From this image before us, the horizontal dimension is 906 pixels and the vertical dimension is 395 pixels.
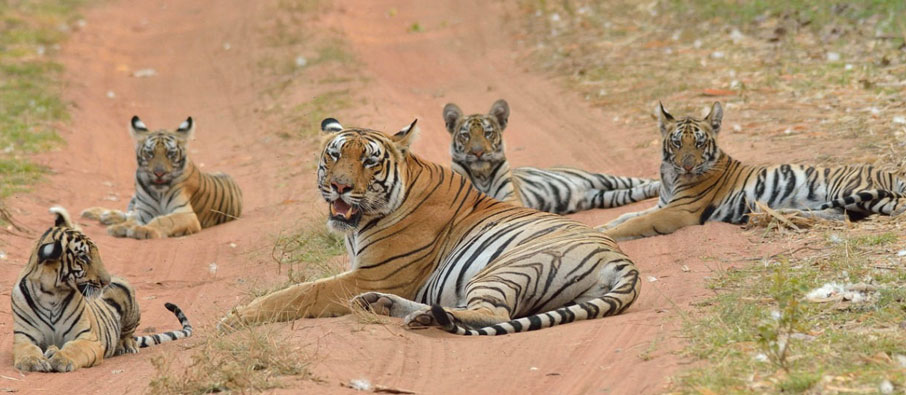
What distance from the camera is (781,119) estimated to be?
1187 cm

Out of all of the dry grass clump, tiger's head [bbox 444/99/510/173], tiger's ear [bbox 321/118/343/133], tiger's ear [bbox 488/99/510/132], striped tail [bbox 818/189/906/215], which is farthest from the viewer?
tiger's ear [bbox 488/99/510/132]

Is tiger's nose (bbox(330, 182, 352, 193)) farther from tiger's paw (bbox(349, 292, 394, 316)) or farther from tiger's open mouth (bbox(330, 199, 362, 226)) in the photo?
tiger's paw (bbox(349, 292, 394, 316))

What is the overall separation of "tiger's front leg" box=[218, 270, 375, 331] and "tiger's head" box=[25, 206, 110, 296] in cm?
74

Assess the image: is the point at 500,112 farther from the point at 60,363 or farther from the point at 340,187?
the point at 60,363

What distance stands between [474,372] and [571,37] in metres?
13.3

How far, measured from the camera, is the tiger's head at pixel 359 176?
6.68 meters

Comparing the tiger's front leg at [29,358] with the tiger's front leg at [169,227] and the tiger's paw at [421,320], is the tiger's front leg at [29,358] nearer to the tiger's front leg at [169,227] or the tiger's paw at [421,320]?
the tiger's paw at [421,320]

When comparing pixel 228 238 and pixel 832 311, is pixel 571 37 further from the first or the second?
pixel 832 311

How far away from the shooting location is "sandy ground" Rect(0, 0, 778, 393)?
5406 millimetres

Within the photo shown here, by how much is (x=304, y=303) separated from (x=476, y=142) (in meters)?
3.52

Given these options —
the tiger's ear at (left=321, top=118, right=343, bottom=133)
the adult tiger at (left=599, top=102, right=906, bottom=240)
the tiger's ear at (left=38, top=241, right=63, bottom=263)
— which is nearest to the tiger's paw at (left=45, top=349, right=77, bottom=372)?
the tiger's ear at (left=38, top=241, right=63, bottom=263)

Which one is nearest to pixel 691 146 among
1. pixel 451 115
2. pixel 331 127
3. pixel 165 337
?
pixel 451 115

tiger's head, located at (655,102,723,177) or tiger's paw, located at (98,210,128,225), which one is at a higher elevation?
tiger's head, located at (655,102,723,177)

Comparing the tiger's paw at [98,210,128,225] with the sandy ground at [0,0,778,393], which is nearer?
the sandy ground at [0,0,778,393]
